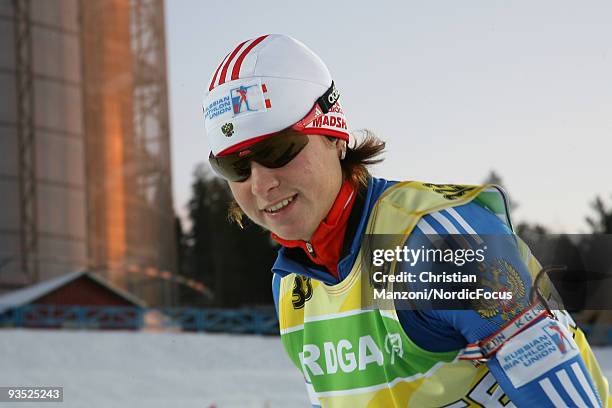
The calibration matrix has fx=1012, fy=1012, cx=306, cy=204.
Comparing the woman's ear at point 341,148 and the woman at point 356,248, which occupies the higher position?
the woman's ear at point 341,148

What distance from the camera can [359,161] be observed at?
9.05 ft

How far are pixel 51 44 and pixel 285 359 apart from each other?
17.8 metres

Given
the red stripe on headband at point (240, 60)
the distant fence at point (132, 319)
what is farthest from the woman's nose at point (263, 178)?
the distant fence at point (132, 319)

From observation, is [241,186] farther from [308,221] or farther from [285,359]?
[285,359]

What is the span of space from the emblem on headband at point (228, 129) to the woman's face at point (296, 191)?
0.12m

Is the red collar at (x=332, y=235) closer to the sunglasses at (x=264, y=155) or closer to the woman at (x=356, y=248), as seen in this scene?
the woman at (x=356, y=248)

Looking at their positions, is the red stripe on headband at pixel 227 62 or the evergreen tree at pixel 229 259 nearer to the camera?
the red stripe on headband at pixel 227 62

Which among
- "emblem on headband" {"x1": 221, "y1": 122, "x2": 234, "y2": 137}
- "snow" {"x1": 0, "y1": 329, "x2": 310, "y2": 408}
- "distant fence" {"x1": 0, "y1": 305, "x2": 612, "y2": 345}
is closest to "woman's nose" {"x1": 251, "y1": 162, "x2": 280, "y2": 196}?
"emblem on headband" {"x1": 221, "y1": 122, "x2": 234, "y2": 137}

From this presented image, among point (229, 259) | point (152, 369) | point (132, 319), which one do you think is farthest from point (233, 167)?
point (229, 259)

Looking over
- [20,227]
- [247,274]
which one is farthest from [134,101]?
[247,274]

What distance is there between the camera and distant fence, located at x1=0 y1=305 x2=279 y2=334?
2962 centimetres

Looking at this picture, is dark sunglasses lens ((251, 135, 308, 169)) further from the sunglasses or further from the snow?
the snow

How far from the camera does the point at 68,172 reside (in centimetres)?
3666

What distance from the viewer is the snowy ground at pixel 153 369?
1719 cm
